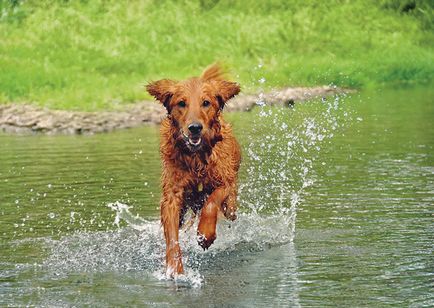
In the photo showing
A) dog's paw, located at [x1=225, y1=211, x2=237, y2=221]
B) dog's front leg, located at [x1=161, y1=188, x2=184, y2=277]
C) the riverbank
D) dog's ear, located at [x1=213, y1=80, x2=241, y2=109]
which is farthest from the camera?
the riverbank

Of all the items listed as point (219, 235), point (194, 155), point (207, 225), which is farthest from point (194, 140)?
point (219, 235)

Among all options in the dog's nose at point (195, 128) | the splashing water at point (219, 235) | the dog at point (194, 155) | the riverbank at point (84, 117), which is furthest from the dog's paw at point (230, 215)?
the riverbank at point (84, 117)

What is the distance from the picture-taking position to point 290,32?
45750 mm

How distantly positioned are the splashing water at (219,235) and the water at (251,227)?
0.08 ft

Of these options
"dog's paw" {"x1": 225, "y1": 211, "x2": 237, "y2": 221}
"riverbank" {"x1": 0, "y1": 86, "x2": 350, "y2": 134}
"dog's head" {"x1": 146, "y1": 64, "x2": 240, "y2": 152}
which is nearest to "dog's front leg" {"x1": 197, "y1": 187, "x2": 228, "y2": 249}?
"dog's head" {"x1": 146, "y1": 64, "x2": 240, "y2": 152}

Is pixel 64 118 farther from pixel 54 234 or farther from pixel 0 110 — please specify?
pixel 54 234

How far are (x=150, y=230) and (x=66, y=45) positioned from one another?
29171mm

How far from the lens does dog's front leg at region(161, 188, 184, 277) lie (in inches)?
415

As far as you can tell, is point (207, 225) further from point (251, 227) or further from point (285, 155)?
point (285, 155)

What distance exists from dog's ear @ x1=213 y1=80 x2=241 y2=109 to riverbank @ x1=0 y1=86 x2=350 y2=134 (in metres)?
16.8

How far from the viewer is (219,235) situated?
12844 mm

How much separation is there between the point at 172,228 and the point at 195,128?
3.73ft

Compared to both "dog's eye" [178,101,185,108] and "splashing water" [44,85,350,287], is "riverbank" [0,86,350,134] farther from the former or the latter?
"dog's eye" [178,101,185,108]

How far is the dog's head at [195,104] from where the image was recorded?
1064 cm
